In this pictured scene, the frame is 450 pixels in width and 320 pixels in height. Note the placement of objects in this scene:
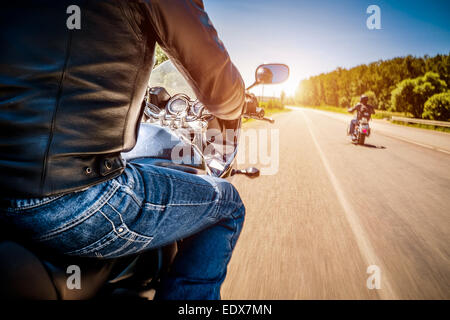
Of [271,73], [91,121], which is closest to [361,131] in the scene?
[271,73]

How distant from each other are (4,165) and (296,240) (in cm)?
238

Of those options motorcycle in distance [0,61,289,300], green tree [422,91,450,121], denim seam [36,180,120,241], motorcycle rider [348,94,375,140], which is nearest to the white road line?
motorcycle in distance [0,61,289,300]

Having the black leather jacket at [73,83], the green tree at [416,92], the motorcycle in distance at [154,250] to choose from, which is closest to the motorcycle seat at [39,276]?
Result: the motorcycle in distance at [154,250]

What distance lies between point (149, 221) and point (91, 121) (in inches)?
16.5

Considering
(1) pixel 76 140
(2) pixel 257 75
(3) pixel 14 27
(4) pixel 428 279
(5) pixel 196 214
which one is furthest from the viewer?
(4) pixel 428 279

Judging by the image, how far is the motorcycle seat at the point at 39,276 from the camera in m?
0.60

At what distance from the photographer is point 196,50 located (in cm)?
90

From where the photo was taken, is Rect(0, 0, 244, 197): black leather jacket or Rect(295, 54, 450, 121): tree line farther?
Rect(295, 54, 450, 121): tree line

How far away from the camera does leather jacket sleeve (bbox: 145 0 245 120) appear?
2.51ft

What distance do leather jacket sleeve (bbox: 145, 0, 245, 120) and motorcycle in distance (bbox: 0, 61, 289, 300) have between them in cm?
25

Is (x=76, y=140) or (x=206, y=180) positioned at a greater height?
(x=76, y=140)
